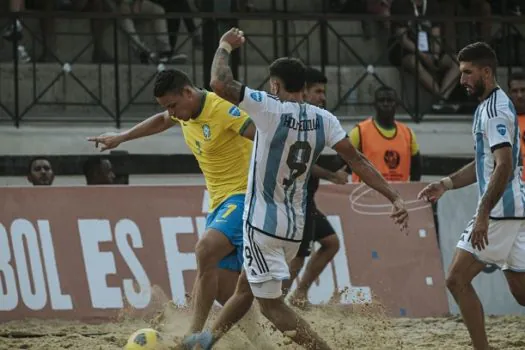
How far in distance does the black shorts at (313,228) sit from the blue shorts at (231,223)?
8.03ft

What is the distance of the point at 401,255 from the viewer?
13.2 meters

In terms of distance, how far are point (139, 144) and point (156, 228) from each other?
3.33m

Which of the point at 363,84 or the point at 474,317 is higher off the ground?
the point at 363,84

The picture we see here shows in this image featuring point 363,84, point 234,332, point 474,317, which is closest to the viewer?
point 474,317

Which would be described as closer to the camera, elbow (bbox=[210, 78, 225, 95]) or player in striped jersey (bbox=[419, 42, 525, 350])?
elbow (bbox=[210, 78, 225, 95])

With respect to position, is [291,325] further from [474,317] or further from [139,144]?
[139,144]

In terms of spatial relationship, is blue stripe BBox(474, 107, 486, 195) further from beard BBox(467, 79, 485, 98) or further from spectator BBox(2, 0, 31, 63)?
spectator BBox(2, 0, 31, 63)

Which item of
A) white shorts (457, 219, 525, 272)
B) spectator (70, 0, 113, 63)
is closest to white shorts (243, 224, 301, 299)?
white shorts (457, 219, 525, 272)

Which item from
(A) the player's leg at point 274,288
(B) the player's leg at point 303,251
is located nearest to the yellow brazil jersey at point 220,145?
(A) the player's leg at point 274,288

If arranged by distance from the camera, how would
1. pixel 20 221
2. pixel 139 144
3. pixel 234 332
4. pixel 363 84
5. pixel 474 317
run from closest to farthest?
pixel 474 317, pixel 234 332, pixel 20 221, pixel 139 144, pixel 363 84

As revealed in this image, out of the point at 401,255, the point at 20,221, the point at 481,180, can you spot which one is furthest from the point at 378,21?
the point at 481,180

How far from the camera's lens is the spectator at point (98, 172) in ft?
45.6

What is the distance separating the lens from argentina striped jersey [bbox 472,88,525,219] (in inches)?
360

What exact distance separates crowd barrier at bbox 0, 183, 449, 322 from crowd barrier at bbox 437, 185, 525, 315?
0.24 meters
